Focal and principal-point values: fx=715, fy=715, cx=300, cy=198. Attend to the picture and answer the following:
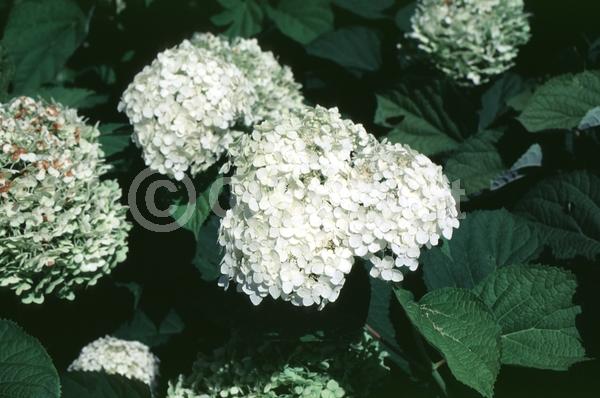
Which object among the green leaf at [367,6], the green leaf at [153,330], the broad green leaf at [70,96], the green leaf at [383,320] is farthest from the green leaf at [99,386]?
the green leaf at [367,6]

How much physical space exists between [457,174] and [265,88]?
0.71 meters

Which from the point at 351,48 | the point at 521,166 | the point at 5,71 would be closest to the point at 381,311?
the point at 521,166

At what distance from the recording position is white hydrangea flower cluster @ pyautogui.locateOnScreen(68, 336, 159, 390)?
7.30 ft

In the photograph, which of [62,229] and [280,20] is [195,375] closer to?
[62,229]

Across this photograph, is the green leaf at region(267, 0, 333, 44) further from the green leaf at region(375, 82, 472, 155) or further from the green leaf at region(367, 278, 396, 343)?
the green leaf at region(367, 278, 396, 343)

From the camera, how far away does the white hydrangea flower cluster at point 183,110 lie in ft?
6.37

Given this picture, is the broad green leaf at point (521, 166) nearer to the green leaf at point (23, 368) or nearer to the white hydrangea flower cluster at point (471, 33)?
the white hydrangea flower cluster at point (471, 33)

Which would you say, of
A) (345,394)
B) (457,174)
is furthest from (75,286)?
(457,174)

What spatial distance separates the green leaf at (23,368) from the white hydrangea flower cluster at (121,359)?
522 millimetres

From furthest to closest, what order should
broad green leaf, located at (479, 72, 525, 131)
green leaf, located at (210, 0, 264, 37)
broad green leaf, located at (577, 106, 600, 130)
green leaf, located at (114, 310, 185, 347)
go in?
green leaf, located at (210, 0, 264, 37), broad green leaf, located at (479, 72, 525, 131), green leaf, located at (114, 310, 185, 347), broad green leaf, located at (577, 106, 600, 130)

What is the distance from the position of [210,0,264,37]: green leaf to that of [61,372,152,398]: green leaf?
5.05 feet

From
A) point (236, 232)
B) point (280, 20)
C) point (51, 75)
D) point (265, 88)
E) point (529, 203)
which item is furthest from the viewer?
point (280, 20)

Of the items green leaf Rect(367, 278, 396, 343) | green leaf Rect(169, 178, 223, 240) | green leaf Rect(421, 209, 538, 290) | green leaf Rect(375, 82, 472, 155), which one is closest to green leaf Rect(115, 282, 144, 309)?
green leaf Rect(169, 178, 223, 240)

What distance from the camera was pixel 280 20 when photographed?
307 centimetres
